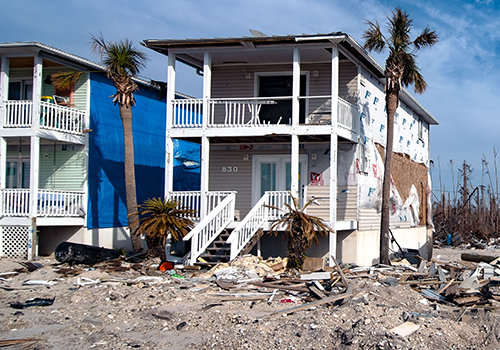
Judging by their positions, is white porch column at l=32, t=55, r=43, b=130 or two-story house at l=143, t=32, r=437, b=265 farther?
white porch column at l=32, t=55, r=43, b=130

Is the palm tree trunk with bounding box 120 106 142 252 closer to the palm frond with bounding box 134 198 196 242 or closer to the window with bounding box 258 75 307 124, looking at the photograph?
the palm frond with bounding box 134 198 196 242

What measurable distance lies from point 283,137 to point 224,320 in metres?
9.37

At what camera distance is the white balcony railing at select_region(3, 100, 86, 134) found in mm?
19453

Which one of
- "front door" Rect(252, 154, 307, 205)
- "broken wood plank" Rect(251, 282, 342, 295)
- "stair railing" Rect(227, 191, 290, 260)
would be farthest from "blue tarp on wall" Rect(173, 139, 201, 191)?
"broken wood plank" Rect(251, 282, 342, 295)

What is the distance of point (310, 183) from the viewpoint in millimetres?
19391

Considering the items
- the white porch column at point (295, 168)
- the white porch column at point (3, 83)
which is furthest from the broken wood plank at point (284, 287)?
the white porch column at point (3, 83)

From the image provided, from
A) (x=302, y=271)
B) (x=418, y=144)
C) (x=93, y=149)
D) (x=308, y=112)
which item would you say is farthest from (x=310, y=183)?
(x=418, y=144)

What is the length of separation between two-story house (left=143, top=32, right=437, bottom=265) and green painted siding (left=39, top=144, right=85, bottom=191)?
4532 millimetres

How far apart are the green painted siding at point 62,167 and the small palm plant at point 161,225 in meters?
5.80

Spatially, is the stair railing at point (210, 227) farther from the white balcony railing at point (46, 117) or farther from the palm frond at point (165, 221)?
the white balcony railing at point (46, 117)

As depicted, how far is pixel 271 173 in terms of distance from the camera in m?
20.2

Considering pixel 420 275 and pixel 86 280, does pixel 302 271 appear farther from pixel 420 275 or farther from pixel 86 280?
pixel 86 280

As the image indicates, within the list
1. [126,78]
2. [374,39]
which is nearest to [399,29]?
[374,39]

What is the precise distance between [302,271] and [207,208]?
187 inches
